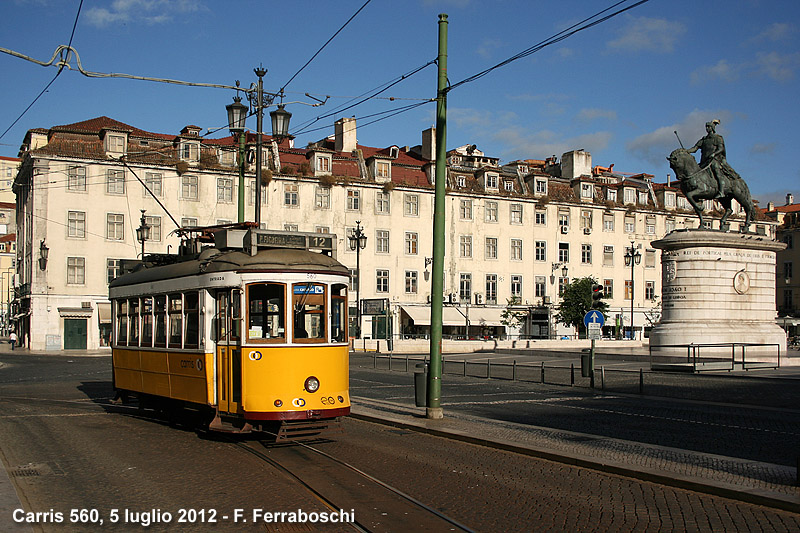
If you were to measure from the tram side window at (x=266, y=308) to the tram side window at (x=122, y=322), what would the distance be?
560 cm

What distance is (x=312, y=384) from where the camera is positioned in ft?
41.6


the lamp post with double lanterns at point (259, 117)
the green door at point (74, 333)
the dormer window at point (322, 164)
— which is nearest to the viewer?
the lamp post with double lanterns at point (259, 117)

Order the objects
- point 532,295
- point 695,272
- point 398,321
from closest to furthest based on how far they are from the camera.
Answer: point 695,272 < point 398,321 < point 532,295

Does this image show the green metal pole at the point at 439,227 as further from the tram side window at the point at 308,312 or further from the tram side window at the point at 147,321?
the tram side window at the point at 147,321

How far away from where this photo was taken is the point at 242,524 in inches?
312

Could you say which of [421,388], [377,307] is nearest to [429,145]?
[377,307]

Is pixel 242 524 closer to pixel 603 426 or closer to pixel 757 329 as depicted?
pixel 603 426

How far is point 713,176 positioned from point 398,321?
32.6m

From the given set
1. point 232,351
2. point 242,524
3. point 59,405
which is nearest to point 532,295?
point 59,405

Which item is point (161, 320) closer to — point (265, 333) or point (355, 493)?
point (265, 333)

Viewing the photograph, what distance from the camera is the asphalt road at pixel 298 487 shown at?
8.23 meters

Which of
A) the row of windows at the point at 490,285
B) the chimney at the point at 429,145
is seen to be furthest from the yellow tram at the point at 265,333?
the chimney at the point at 429,145

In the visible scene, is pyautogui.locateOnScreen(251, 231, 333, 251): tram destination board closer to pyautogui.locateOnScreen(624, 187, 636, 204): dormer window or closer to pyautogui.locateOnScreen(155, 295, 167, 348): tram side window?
pyautogui.locateOnScreen(155, 295, 167, 348): tram side window

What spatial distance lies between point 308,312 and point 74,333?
4727cm
